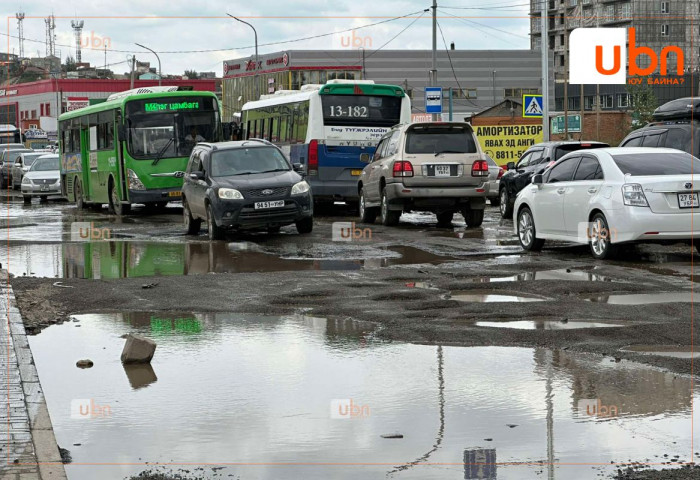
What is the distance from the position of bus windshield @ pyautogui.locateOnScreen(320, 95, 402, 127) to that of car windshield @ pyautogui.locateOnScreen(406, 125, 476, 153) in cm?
628

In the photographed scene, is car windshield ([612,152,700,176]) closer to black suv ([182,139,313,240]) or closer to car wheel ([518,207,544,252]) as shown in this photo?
car wheel ([518,207,544,252])

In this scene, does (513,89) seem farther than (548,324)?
Yes

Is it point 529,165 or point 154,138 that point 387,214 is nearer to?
point 529,165

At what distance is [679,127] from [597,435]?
13.4 meters

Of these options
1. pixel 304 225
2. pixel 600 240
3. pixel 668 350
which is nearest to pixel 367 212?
pixel 304 225

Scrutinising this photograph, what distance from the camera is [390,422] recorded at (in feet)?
22.8

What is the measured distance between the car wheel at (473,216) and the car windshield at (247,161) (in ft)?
11.9

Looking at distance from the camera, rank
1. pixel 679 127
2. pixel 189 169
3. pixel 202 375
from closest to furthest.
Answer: pixel 202 375 → pixel 679 127 → pixel 189 169

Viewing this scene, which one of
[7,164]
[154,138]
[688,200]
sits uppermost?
[154,138]

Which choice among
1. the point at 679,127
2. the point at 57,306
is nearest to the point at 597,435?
the point at 57,306

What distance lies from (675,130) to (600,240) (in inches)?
164

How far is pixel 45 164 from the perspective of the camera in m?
43.5

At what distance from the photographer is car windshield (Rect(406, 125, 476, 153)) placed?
23016 mm

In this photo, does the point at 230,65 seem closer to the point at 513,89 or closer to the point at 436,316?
the point at 513,89
